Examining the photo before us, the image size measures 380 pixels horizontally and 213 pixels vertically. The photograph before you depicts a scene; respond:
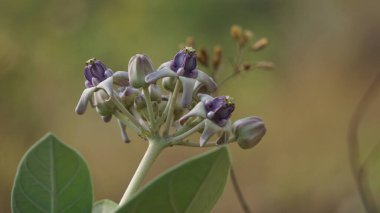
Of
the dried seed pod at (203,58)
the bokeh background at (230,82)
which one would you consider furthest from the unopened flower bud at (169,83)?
the bokeh background at (230,82)

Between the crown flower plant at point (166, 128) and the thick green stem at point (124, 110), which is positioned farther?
the thick green stem at point (124, 110)

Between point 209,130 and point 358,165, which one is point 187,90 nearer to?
point 209,130

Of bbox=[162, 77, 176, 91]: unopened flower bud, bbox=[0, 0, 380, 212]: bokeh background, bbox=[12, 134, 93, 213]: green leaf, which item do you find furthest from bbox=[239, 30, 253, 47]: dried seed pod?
bbox=[0, 0, 380, 212]: bokeh background

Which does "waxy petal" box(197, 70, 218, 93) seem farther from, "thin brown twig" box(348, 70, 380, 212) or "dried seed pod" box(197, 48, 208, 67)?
"thin brown twig" box(348, 70, 380, 212)

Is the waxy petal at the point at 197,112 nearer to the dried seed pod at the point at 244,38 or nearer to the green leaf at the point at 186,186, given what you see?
the green leaf at the point at 186,186

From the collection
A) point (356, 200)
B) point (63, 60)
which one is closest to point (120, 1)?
point (63, 60)

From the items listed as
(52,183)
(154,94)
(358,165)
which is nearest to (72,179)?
(52,183)
